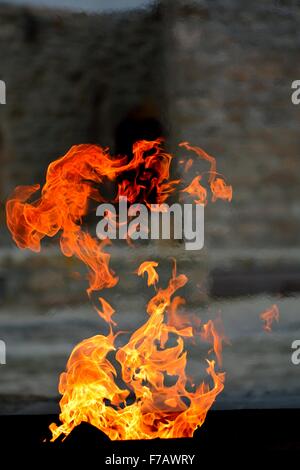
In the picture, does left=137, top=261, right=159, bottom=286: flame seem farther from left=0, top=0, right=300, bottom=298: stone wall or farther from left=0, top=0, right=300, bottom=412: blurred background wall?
left=0, top=0, right=300, bottom=298: stone wall

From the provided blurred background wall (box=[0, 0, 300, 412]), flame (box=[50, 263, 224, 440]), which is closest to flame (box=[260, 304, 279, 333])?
blurred background wall (box=[0, 0, 300, 412])

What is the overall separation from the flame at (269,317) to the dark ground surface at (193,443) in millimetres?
1682

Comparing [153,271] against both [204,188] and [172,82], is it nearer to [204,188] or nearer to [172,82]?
[204,188]

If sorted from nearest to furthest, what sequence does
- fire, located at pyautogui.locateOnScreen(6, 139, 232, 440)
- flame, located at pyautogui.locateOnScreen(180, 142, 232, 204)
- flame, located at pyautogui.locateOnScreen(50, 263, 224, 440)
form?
flame, located at pyautogui.locateOnScreen(50, 263, 224, 440)
fire, located at pyautogui.locateOnScreen(6, 139, 232, 440)
flame, located at pyautogui.locateOnScreen(180, 142, 232, 204)

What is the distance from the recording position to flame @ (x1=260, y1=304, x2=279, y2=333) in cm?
609

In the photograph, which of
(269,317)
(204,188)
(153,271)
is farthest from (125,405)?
(204,188)

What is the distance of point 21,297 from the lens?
6.10 metres

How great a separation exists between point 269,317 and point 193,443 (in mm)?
2516

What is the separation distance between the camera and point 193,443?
3736 millimetres

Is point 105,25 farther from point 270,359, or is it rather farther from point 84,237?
point 270,359

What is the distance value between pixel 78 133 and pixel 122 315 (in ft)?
5.29

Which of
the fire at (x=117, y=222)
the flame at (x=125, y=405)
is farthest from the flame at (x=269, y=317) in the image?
the flame at (x=125, y=405)

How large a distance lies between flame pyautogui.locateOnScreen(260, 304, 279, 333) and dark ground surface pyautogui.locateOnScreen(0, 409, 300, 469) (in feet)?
5.52
